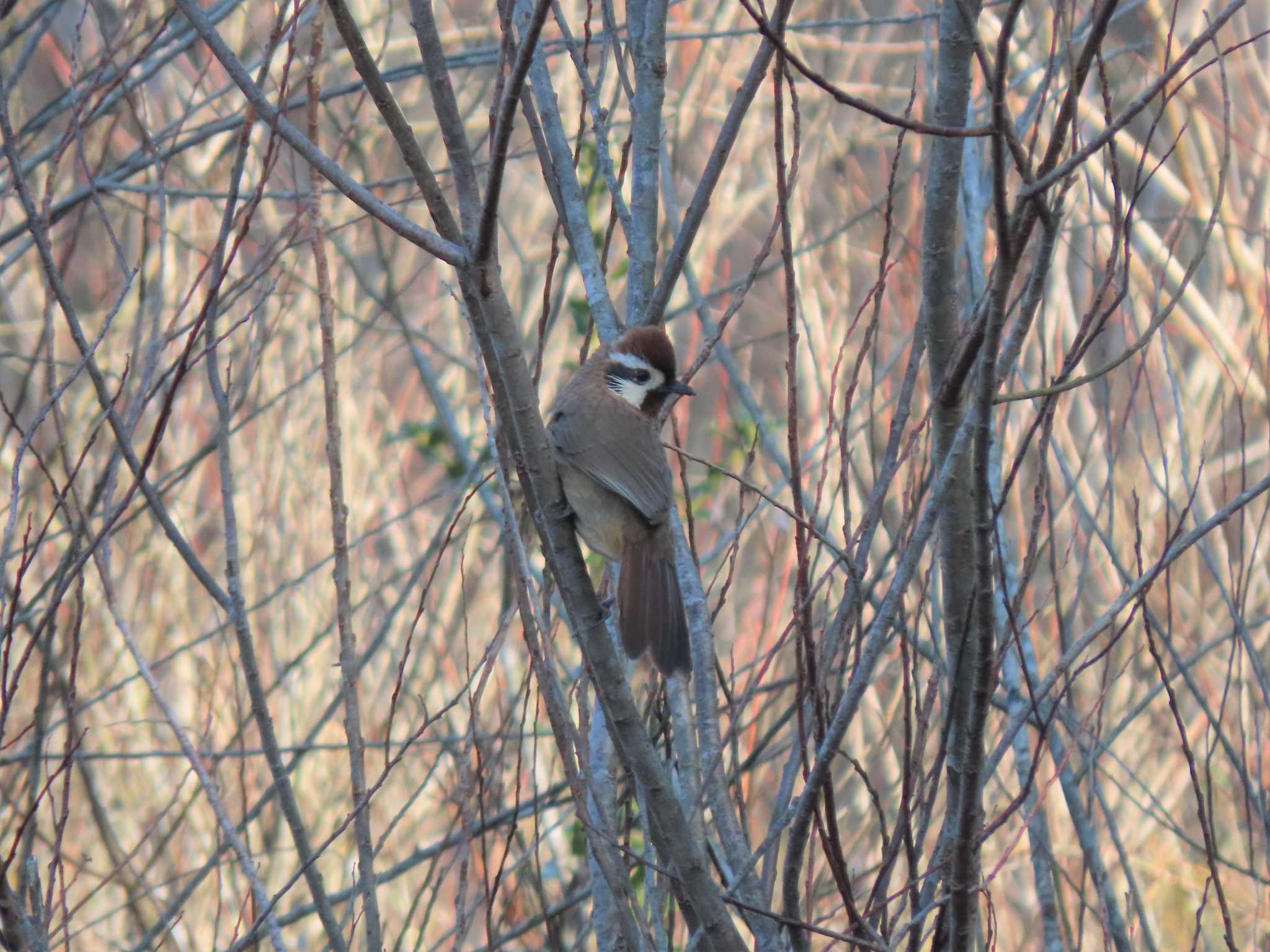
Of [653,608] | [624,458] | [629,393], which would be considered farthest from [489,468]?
[653,608]

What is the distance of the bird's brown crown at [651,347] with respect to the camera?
3.25 meters

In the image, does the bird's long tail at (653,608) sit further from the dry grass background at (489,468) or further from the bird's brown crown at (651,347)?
the dry grass background at (489,468)

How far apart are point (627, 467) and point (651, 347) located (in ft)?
1.12

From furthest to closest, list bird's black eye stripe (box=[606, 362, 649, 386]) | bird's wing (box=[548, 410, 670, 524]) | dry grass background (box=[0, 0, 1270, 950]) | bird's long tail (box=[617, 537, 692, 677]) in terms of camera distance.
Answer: dry grass background (box=[0, 0, 1270, 950])
bird's black eye stripe (box=[606, 362, 649, 386])
bird's wing (box=[548, 410, 670, 524])
bird's long tail (box=[617, 537, 692, 677])

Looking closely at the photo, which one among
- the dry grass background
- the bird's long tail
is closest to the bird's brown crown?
the bird's long tail

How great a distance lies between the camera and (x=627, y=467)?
3.67 m

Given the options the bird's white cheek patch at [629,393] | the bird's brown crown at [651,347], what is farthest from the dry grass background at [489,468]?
the bird's brown crown at [651,347]

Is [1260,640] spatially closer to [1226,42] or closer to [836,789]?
[836,789]

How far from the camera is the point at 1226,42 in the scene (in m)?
6.68

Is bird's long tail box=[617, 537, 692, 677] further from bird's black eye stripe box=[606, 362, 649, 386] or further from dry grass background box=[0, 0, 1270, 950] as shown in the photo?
dry grass background box=[0, 0, 1270, 950]

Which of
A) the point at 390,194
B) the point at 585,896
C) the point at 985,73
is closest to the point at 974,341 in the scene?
the point at 985,73

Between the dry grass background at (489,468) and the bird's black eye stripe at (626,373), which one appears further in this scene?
the dry grass background at (489,468)

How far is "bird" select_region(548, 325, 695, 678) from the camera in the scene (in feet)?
11.2

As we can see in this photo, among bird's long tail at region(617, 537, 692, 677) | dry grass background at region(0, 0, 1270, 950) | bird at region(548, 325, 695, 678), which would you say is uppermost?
dry grass background at region(0, 0, 1270, 950)
